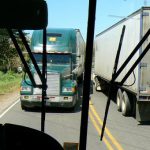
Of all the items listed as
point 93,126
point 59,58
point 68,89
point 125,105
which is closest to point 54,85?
point 68,89

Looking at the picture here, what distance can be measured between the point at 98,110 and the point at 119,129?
212 inches

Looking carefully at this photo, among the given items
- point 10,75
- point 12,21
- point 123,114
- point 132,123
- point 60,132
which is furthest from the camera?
point 10,75

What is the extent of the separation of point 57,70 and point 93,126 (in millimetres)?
5671

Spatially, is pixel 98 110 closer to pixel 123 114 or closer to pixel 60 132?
pixel 123 114

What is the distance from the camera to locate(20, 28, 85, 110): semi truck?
2095 centimetres

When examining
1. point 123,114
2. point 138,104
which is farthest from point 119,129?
point 123,114

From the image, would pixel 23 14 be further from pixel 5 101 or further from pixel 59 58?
pixel 5 101

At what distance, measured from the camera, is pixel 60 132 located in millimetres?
15430

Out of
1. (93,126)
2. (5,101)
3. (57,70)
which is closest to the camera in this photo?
(93,126)

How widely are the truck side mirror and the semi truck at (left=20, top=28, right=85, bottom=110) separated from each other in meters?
17.7

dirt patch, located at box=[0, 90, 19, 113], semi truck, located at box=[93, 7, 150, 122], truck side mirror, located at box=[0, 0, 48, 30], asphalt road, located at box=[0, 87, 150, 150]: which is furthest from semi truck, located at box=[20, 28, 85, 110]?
truck side mirror, located at box=[0, 0, 48, 30]

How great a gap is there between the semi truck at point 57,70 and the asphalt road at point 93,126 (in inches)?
20.7

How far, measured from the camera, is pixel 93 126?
17.0 m

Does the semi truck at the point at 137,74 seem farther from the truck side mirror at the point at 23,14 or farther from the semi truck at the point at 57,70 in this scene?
the truck side mirror at the point at 23,14
